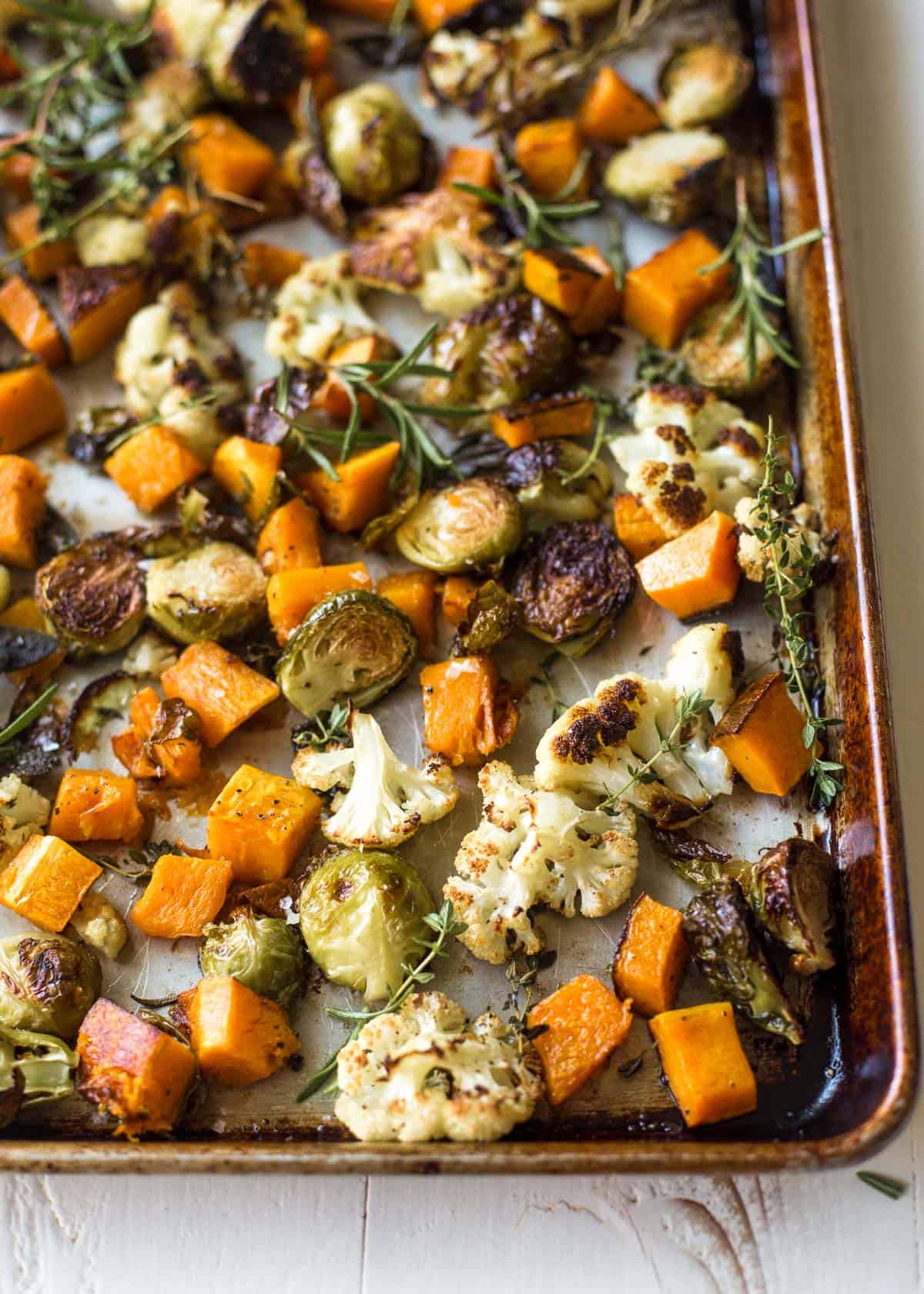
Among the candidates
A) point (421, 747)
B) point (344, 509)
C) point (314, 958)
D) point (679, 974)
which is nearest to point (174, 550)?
point (344, 509)

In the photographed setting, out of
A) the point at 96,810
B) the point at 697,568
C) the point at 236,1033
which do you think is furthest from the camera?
the point at 697,568

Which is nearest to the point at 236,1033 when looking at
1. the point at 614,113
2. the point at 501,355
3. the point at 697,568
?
the point at 697,568

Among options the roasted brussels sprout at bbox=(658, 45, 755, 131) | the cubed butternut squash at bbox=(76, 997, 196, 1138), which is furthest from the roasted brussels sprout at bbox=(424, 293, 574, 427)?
the cubed butternut squash at bbox=(76, 997, 196, 1138)

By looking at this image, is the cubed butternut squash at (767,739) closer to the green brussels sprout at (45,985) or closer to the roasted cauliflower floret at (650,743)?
the roasted cauliflower floret at (650,743)

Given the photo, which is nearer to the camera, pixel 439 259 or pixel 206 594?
pixel 206 594

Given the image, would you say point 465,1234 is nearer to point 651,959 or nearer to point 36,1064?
point 651,959

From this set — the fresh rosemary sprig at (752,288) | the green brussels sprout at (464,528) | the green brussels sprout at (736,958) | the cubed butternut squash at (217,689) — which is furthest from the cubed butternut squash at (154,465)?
the green brussels sprout at (736,958)
